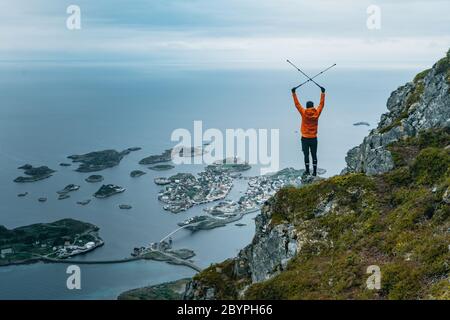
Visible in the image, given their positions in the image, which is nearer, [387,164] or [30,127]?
[387,164]

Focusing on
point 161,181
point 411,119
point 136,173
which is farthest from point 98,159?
point 411,119

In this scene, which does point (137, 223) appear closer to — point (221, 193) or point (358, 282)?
point (221, 193)

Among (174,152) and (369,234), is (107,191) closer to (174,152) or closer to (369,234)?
(174,152)

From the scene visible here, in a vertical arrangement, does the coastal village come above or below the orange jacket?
below

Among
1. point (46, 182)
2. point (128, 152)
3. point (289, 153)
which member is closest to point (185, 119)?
point (128, 152)

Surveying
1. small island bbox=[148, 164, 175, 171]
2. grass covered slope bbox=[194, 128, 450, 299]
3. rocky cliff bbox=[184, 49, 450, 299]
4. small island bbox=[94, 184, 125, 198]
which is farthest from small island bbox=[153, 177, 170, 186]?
grass covered slope bbox=[194, 128, 450, 299]

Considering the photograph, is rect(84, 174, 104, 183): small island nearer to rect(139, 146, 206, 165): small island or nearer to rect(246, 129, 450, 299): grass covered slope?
rect(139, 146, 206, 165): small island
